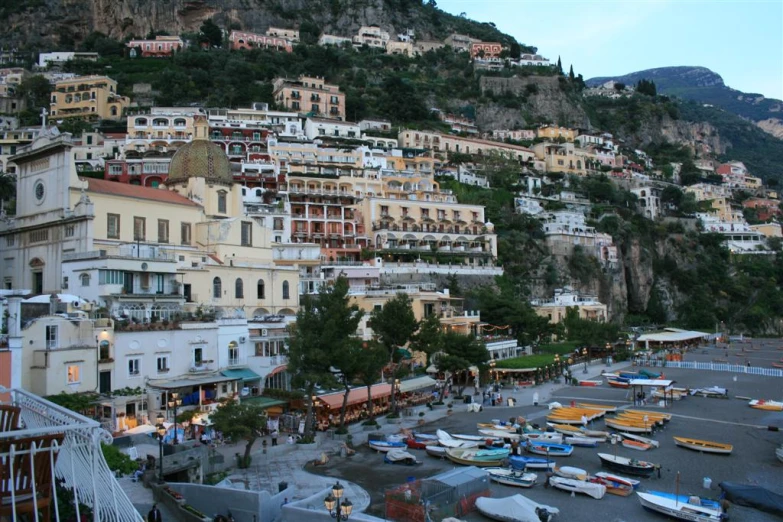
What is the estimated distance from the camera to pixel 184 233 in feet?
145

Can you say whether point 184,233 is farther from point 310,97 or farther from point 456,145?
point 456,145

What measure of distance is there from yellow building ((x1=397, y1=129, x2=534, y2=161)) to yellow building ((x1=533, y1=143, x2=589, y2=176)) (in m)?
2.34

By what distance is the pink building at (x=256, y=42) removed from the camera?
117 meters

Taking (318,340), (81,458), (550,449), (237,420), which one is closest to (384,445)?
(318,340)

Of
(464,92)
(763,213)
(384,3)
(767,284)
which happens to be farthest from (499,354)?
(384,3)

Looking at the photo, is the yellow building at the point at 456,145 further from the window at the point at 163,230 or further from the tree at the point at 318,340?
the tree at the point at 318,340

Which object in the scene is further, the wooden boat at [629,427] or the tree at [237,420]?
the wooden boat at [629,427]

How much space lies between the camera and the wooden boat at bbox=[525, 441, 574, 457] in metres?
29.9

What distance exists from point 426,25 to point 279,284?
118 meters

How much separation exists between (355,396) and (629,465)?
14619mm

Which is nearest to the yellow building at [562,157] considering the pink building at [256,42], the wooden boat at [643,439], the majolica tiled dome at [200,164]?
the pink building at [256,42]

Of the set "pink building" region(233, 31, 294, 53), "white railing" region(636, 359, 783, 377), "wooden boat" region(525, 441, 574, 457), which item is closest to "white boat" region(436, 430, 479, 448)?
"wooden boat" region(525, 441, 574, 457)

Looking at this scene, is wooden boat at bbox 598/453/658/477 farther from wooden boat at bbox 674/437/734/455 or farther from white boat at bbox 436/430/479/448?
white boat at bbox 436/430/479/448

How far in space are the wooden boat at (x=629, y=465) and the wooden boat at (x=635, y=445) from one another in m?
3.29
